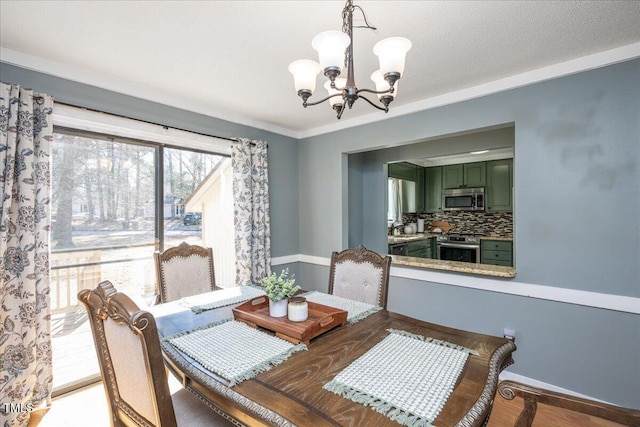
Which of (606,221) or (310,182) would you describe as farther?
(310,182)

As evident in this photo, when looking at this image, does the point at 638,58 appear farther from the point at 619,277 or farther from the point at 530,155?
the point at 619,277

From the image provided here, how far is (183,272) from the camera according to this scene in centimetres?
230

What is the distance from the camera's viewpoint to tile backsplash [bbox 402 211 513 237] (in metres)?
5.20

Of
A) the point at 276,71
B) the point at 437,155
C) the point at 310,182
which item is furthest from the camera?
the point at 310,182

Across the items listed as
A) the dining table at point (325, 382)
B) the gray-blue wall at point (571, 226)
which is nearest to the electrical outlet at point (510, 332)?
the gray-blue wall at point (571, 226)

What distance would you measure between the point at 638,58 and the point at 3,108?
Result: 4116 mm

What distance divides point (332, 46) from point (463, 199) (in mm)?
4809

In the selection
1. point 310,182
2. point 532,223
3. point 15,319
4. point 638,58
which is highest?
point 638,58

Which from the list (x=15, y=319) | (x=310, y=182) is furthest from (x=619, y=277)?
(x=15, y=319)

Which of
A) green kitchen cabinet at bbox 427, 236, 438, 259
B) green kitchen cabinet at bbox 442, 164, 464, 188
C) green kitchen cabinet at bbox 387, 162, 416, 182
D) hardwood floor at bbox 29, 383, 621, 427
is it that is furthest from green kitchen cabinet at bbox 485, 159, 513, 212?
hardwood floor at bbox 29, 383, 621, 427

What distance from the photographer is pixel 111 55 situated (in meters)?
2.04

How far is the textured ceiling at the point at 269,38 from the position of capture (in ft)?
5.18

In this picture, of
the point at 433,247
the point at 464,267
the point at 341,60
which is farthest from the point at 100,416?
the point at 433,247

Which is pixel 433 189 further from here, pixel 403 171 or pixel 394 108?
pixel 394 108
